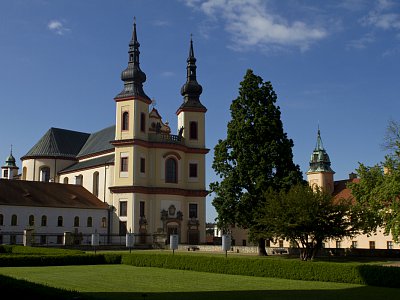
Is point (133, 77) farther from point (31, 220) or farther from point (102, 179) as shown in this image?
point (31, 220)

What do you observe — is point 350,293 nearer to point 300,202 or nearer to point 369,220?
point 300,202

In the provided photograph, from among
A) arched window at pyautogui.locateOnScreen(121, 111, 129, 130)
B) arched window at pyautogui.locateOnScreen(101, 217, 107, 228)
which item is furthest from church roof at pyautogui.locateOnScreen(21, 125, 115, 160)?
arched window at pyautogui.locateOnScreen(101, 217, 107, 228)

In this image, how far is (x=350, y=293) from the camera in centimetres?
2334

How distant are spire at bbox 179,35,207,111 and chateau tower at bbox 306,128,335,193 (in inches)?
1117

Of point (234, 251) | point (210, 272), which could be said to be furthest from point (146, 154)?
point (210, 272)

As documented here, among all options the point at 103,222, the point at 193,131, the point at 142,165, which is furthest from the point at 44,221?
the point at 193,131

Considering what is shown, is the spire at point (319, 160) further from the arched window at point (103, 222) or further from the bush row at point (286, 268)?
the bush row at point (286, 268)

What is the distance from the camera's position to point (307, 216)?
39.9 meters

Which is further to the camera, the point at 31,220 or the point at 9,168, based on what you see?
the point at 9,168

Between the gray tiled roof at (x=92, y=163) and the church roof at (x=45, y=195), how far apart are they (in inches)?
175

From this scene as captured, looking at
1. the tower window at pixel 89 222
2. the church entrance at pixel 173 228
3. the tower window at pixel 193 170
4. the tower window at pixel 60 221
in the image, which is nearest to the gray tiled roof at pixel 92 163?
the tower window at pixel 89 222

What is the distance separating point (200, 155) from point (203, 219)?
29.8 ft

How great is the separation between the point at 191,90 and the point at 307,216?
41.3 metres

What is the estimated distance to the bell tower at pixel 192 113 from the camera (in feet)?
253
